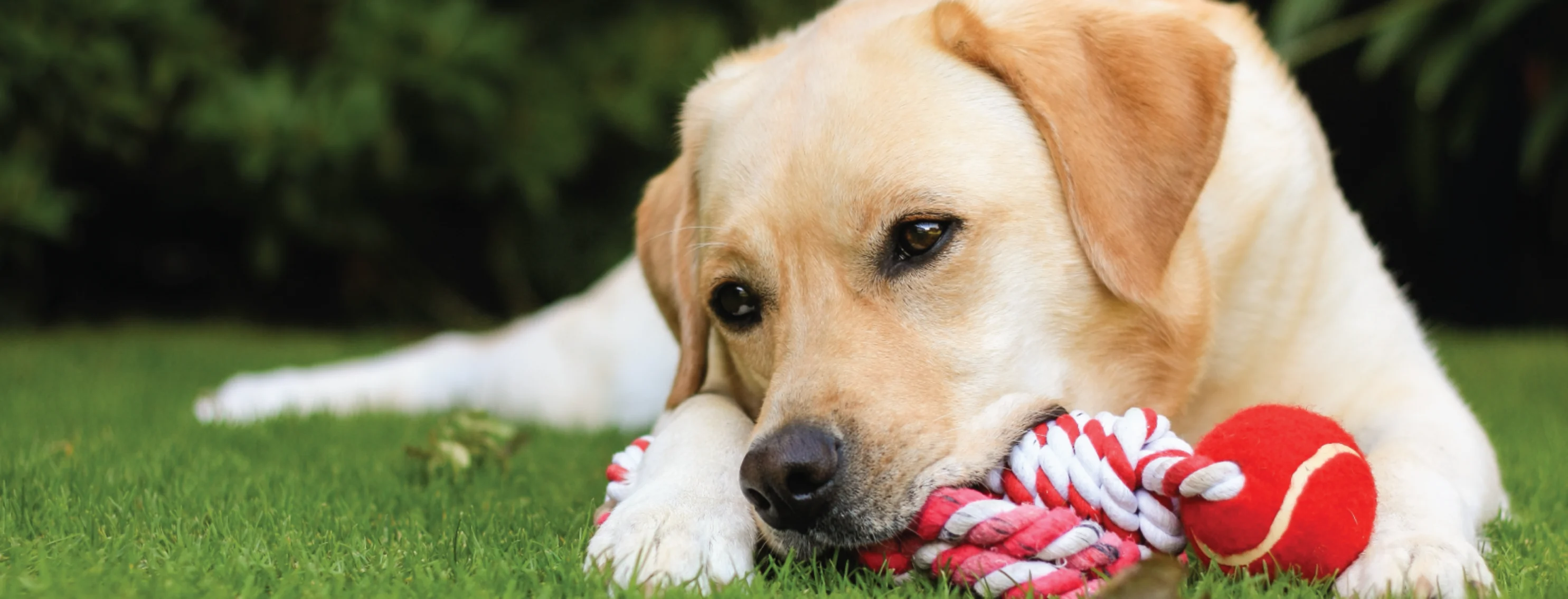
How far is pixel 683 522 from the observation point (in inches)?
85.7

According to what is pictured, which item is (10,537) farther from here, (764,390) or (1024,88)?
(1024,88)

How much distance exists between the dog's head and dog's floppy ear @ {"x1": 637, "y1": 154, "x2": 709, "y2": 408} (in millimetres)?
238

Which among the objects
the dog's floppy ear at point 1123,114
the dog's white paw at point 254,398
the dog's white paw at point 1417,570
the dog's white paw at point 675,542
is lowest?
the dog's white paw at point 254,398

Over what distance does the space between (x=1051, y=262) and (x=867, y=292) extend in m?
0.39

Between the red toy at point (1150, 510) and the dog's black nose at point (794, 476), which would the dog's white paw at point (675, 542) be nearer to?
the dog's black nose at point (794, 476)

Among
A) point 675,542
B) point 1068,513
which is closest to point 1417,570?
point 1068,513

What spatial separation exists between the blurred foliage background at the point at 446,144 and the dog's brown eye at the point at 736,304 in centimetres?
452

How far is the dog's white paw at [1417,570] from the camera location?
193cm

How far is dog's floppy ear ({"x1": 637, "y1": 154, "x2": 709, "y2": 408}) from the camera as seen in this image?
3.09 metres

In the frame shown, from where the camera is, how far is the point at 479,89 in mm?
7227

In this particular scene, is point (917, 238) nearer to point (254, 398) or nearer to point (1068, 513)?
point (1068, 513)

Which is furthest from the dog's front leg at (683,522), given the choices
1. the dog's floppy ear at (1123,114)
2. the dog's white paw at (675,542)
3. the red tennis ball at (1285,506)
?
the dog's floppy ear at (1123,114)

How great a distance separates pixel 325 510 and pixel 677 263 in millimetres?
1015

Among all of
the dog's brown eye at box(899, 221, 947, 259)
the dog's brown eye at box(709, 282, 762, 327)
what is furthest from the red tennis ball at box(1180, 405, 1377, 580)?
the dog's brown eye at box(709, 282, 762, 327)
